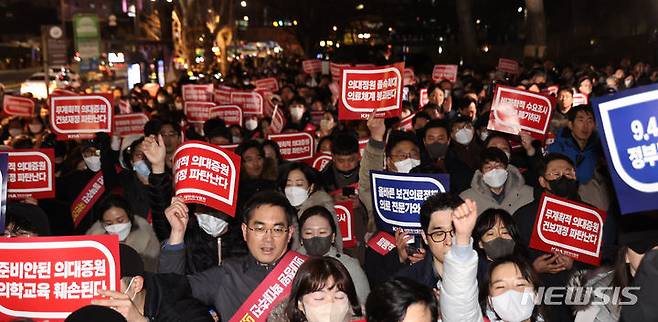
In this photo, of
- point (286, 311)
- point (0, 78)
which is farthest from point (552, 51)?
point (286, 311)

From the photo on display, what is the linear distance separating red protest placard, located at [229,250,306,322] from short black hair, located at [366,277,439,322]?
1175mm

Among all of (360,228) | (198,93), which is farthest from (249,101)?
(360,228)

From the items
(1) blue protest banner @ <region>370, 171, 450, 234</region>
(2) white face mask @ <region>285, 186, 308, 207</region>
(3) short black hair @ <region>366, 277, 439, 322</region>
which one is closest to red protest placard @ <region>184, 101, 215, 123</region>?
(2) white face mask @ <region>285, 186, 308, 207</region>

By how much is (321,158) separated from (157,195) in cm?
393

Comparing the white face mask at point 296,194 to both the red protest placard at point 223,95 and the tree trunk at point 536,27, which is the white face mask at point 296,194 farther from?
the tree trunk at point 536,27

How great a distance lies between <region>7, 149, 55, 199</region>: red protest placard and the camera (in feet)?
26.8

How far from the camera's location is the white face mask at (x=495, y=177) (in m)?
7.04

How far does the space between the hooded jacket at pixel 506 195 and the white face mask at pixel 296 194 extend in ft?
4.11

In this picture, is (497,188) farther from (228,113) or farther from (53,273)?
(228,113)

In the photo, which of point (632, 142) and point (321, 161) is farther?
point (321, 161)

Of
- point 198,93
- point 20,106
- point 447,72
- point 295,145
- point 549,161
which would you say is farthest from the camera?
point 447,72

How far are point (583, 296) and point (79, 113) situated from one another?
24.6 feet

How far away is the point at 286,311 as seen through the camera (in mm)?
3959

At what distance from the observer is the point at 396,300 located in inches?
139
